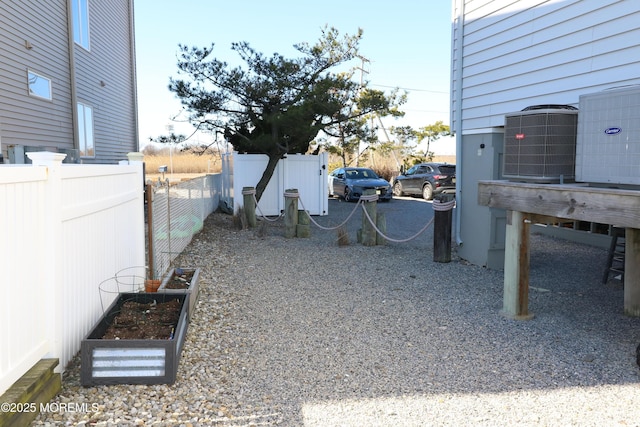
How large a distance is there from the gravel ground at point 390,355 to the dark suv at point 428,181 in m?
11.7

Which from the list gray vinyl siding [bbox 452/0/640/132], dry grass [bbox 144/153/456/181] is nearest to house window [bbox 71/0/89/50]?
dry grass [bbox 144/153/456/181]

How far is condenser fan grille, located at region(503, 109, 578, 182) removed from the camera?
4945mm

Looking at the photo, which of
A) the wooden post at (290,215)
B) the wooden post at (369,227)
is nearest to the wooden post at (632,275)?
the wooden post at (369,227)

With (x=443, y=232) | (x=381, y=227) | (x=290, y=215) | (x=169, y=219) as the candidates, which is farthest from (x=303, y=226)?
(x=169, y=219)

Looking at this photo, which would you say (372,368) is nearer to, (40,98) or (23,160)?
(23,160)

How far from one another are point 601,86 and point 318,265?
4373mm

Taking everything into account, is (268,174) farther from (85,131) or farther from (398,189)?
(398,189)

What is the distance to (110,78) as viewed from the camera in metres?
15.0

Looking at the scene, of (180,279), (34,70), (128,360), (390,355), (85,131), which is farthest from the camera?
(85,131)

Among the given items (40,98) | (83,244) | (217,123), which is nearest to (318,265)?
(83,244)

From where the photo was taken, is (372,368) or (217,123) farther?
(217,123)

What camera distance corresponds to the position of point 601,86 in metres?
5.66

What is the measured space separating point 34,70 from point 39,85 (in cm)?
39

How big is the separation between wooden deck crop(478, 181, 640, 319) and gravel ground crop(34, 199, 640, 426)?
242mm
